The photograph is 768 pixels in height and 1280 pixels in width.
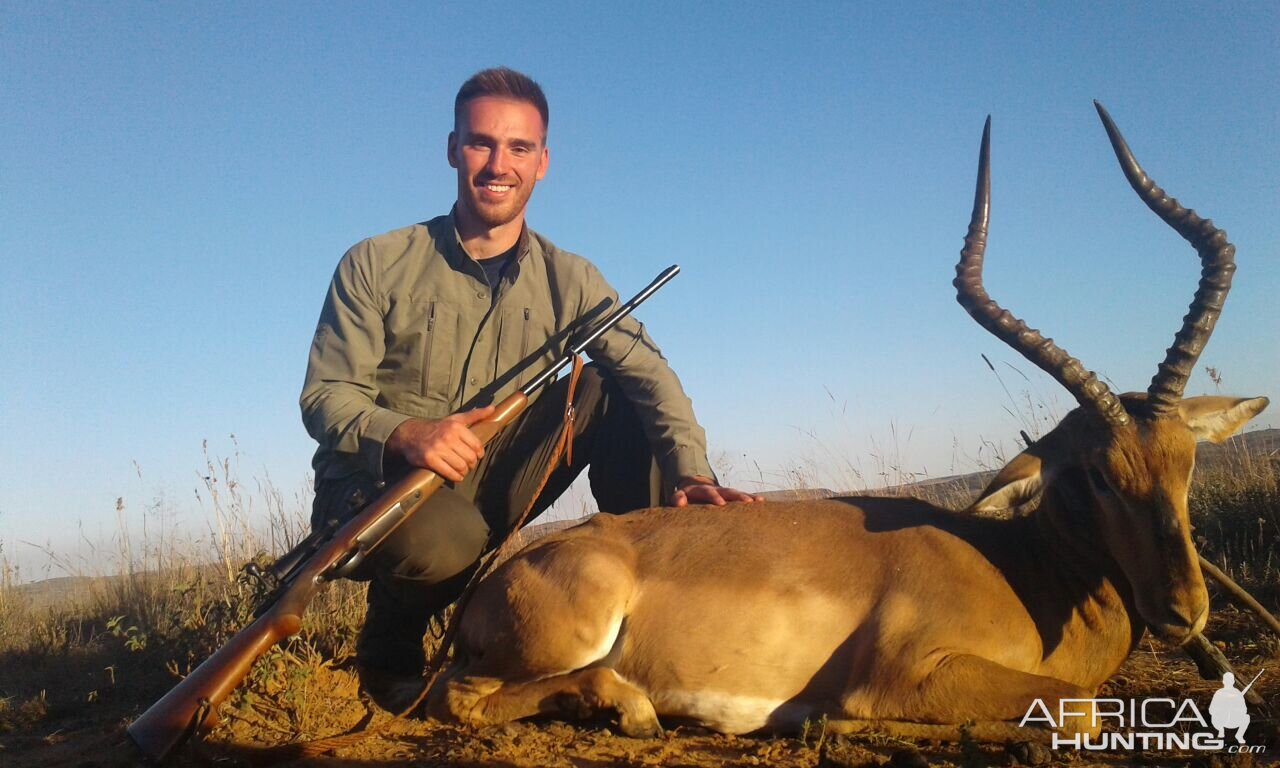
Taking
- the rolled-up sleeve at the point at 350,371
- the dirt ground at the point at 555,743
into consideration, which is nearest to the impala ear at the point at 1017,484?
the dirt ground at the point at 555,743

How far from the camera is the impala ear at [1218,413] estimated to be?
13.7 feet

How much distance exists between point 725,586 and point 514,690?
111 centimetres

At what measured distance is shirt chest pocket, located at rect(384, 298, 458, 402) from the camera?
5613 mm

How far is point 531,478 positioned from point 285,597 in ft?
7.69

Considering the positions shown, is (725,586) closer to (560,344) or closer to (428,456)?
(428,456)

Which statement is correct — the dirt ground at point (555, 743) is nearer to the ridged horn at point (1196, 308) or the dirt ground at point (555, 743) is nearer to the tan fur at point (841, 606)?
the tan fur at point (841, 606)

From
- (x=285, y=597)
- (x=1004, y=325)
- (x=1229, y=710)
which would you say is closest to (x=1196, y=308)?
(x=1004, y=325)

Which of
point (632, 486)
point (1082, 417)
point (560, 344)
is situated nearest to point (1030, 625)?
point (1082, 417)

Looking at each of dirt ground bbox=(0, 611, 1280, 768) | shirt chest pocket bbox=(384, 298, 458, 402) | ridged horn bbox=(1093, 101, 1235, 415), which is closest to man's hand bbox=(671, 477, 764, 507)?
dirt ground bbox=(0, 611, 1280, 768)

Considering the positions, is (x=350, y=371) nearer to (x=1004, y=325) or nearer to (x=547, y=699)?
(x=547, y=699)

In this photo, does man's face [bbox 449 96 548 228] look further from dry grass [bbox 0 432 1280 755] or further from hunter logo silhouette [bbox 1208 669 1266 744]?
hunter logo silhouette [bbox 1208 669 1266 744]

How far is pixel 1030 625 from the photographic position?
13.4 ft

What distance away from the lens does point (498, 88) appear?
19.9ft

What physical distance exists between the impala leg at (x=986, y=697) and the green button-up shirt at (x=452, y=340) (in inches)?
84.5
